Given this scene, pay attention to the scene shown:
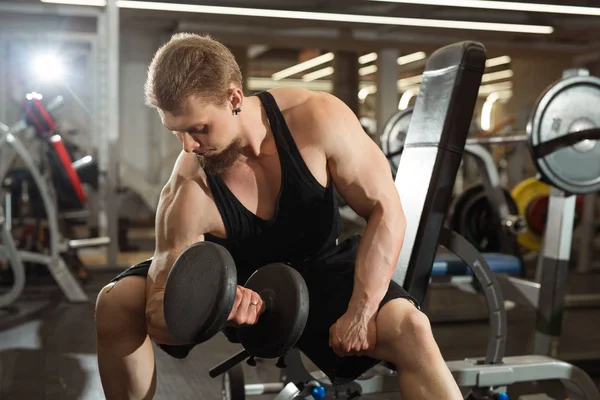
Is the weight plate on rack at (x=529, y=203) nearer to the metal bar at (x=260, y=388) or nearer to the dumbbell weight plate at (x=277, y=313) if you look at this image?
the metal bar at (x=260, y=388)

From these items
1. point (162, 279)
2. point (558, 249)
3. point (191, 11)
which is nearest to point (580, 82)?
point (558, 249)

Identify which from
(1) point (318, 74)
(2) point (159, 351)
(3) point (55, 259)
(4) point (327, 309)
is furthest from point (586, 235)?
(4) point (327, 309)

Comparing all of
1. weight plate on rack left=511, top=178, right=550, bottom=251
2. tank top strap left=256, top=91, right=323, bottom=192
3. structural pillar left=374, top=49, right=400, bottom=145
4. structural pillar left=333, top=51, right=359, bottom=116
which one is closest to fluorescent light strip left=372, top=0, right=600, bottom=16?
structural pillar left=374, top=49, right=400, bottom=145

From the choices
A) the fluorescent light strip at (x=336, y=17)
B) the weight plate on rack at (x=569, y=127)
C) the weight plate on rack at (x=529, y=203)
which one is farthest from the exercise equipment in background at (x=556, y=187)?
the fluorescent light strip at (x=336, y=17)

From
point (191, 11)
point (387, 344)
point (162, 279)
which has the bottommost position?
point (387, 344)

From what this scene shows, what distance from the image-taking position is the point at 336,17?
561 centimetres

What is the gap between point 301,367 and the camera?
66.6 inches

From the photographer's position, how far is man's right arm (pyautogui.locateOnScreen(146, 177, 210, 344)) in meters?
1.25

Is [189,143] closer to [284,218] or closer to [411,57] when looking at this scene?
[284,218]

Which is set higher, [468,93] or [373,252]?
[468,93]

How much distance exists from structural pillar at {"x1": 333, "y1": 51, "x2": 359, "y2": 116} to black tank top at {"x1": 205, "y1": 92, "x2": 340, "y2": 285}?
15.7 ft

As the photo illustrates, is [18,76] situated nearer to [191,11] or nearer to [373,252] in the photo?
[191,11]

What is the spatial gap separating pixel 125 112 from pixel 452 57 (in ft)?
16.3

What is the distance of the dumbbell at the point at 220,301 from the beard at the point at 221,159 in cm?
21
